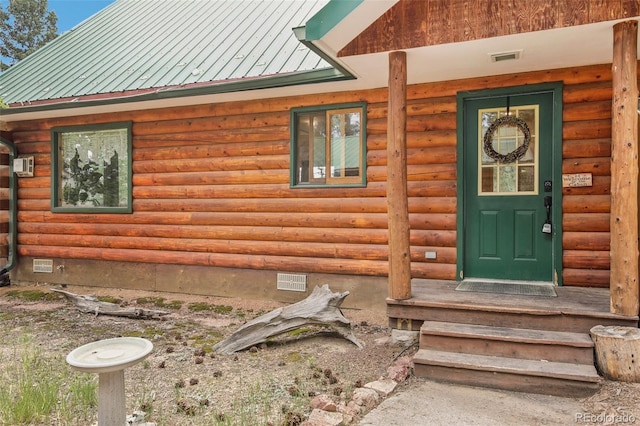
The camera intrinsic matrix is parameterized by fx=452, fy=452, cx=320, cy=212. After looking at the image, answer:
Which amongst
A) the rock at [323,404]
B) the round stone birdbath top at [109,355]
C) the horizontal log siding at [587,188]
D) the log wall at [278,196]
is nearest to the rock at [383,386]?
the rock at [323,404]

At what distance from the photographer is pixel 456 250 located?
17.9ft

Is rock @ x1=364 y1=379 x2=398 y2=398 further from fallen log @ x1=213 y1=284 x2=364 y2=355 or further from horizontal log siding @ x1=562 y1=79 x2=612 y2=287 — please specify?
horizontal log siding @ x1=562 y1=79 x2=612 y2=287

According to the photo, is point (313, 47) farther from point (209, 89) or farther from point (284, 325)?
point (284, 325)

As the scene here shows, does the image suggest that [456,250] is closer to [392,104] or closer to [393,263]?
[393,263]

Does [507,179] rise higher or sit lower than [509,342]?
higher

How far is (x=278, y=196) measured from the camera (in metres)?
6.46

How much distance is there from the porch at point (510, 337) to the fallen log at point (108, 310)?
3.22 m

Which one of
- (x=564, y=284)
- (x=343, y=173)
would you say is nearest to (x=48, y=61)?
(x=343, y=173)

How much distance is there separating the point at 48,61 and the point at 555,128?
30.1ft

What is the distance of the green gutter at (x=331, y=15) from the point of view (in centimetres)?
411

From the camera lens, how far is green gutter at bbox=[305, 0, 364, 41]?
4105mm

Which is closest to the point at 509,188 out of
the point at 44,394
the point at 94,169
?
the point at 44,394

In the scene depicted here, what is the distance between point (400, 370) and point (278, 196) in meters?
3.34

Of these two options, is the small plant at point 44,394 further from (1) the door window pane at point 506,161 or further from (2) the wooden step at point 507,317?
(1) the door window pane at point 506,161
